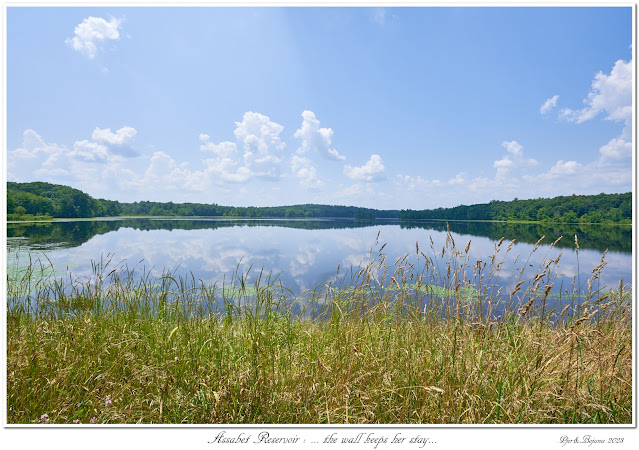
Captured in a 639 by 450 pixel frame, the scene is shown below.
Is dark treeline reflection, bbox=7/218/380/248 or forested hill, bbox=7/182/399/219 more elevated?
forested hill, bbox=7/182/399/219

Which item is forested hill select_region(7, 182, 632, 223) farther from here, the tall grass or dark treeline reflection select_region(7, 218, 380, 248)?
the tall grass

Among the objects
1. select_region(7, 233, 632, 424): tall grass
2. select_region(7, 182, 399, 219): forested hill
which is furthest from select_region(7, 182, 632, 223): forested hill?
select_region(7, 233, 632, 424): tall grass

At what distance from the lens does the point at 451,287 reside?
275cm

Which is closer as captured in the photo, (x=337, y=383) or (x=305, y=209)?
(x=337, y=383)

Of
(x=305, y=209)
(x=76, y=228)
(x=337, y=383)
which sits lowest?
(x=337, y=383)

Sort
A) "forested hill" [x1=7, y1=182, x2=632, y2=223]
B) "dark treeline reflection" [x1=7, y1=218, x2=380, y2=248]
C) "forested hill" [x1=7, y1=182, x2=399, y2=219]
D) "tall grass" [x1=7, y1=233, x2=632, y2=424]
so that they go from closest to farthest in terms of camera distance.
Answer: "tall grass" [x1=7, y1=233, x2=632, y2=424]
"forested hill" [x1=7, y1=182, x2=399, y2=219]
"forested hill" [x1=7, y1=182, x2=632, y2=223]
"dark treeline reflection" [x1=7, y1=218, x2=380, y2=248]

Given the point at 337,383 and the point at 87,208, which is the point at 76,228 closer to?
the point at 87,208

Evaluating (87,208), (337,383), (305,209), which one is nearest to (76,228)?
(87,208)

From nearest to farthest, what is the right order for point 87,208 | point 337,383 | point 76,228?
point 337,383
point 87,208
point 76,228

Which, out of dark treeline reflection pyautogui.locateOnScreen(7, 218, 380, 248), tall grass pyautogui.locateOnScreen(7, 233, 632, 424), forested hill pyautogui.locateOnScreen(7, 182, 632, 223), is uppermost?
forested hill pyautogui.locateOnScreen(7, 182, 632, 223)

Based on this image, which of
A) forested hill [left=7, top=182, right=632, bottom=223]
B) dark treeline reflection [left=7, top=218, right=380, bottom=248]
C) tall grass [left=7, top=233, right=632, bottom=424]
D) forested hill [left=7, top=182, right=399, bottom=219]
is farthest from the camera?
dark treeline reflection [left=7, top=218, right=380, bottom=248]
